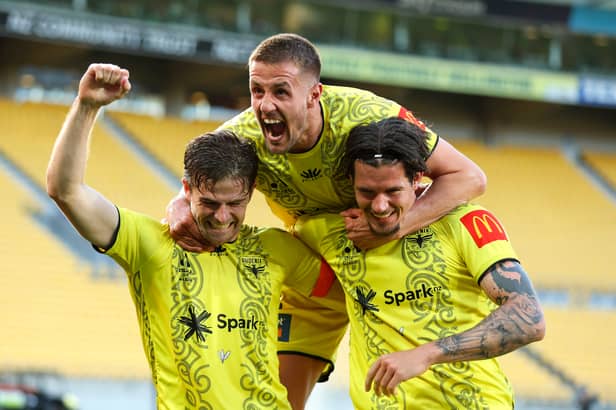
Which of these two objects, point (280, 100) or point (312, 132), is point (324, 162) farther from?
point (280, 100)

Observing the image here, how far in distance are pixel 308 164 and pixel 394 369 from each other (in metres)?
1.16

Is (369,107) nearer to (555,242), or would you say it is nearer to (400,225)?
(400,225)

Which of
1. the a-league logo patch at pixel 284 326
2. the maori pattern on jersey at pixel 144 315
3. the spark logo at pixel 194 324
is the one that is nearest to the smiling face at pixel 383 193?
the spark logo at pixel 194 324

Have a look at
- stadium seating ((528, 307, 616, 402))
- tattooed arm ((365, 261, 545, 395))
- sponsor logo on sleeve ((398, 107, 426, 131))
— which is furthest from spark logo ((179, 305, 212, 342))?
stadium seating ((528, 307, 616, 402))

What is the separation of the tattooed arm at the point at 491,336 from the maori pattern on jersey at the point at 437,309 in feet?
0.57

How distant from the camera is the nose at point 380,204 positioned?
3703 millimetres

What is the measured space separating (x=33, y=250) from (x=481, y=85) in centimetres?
1096

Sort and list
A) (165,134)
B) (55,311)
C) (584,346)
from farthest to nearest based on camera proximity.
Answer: (165,134)
(584,346)
(55,311)

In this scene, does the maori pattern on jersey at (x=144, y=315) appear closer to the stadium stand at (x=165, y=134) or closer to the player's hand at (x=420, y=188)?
the player's hand at (x=420, y=188)

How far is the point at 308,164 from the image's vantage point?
4238mm

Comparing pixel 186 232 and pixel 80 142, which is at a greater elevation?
pixel 80 142

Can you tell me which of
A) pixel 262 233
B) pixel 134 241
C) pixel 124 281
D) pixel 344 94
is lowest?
pixel 134 241

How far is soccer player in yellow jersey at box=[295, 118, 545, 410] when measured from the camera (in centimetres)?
364

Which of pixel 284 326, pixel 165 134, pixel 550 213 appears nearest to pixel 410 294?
pixel 284 326
